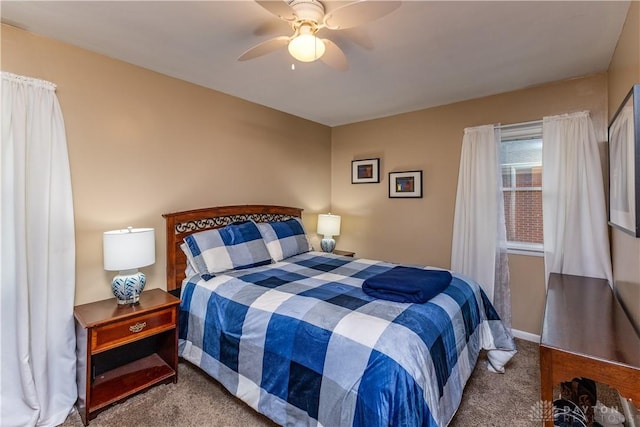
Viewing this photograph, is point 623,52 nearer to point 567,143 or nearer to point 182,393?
point 567,143

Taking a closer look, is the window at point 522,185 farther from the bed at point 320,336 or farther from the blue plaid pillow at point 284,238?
the blue plaid pillow at point 284,238

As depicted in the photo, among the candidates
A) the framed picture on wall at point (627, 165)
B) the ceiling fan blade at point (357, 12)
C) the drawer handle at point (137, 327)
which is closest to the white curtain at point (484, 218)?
the framed picture on wall at point (627, 165)

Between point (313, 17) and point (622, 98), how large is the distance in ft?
6.85

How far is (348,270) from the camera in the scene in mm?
2613

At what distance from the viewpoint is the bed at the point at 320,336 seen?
1.38 metres

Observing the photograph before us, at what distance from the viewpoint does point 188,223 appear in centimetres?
280

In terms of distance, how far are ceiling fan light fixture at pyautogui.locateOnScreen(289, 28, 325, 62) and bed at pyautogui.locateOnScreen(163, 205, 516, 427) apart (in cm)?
145

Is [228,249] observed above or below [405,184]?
below

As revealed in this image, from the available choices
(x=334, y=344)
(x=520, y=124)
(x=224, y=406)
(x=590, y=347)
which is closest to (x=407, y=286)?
(x=334, y=344)

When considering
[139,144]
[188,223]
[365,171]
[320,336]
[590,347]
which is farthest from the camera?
[365,171]

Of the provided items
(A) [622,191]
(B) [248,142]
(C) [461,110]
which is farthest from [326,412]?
(C) [461,110]

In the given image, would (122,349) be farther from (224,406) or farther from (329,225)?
(329,225)

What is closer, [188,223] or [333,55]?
[333,55]

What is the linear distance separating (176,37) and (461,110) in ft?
9.43
